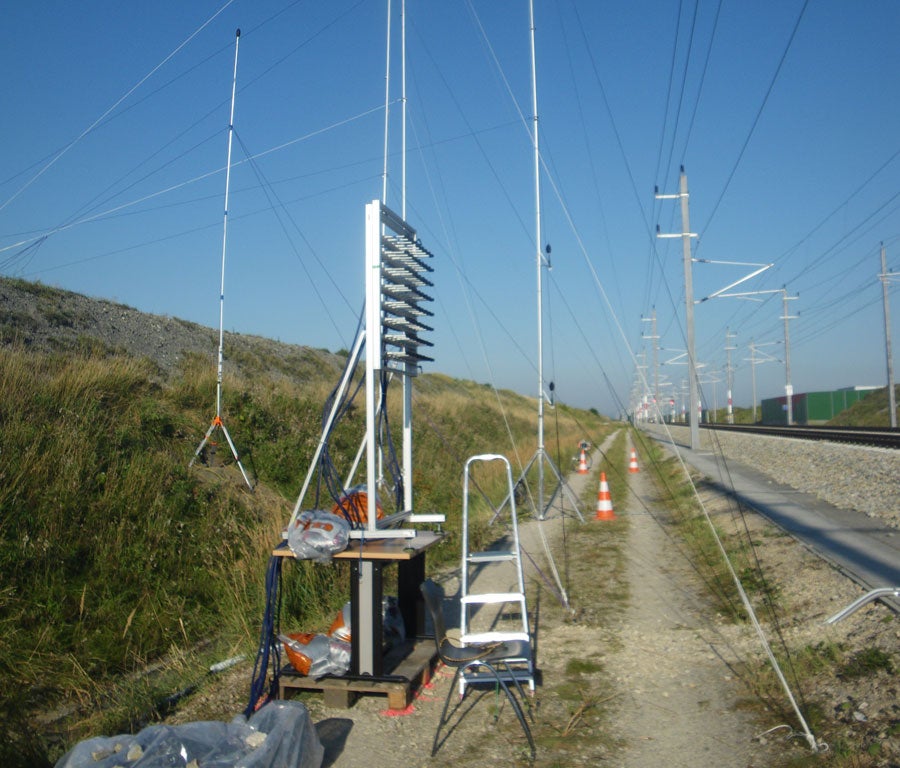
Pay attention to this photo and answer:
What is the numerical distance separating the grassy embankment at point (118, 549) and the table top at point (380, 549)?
1635 mm

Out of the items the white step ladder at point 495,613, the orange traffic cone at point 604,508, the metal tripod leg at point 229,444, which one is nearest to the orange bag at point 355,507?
the white step ladder at point 495,613

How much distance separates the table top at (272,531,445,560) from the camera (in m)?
6.18

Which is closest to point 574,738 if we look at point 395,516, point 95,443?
point 395,516

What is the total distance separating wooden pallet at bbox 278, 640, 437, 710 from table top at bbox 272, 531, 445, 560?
0.86m

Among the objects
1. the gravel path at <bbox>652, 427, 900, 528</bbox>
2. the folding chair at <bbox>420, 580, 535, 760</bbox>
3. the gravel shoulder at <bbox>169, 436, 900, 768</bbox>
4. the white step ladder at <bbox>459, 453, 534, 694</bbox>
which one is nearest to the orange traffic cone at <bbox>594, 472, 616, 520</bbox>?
the gravel path at <bbox>652, 427, 900, 528</bbox>

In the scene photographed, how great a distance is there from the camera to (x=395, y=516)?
7.27 metres

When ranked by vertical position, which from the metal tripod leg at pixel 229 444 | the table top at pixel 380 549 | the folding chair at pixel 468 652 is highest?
the metal tripod leg at pixel 229 444

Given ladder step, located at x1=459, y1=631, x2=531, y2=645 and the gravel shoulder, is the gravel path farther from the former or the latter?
ladder step, located at x1=459, y1=631, x2=531, y2=645

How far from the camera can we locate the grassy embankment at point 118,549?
643 centimetres

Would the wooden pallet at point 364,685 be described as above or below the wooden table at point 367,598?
below

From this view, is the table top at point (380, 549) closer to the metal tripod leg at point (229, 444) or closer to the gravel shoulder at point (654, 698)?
the gravel shoulder at point (654, 698)

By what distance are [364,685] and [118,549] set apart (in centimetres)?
372

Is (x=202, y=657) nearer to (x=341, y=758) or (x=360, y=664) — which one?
(x=360, y=664)

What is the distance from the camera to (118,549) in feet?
28.1
